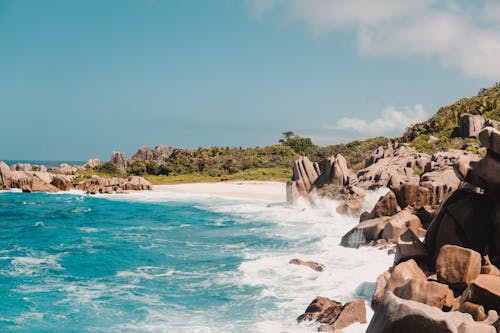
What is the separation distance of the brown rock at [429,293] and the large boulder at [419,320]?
3323 mm

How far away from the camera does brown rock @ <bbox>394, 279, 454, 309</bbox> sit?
1241 cm

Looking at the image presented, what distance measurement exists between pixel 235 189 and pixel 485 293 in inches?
2538

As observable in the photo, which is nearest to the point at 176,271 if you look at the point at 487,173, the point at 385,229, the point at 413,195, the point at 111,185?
the point at 385,229

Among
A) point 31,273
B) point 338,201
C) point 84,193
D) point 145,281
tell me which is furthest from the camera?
point 84,193

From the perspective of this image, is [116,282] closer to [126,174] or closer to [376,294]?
[376,294]

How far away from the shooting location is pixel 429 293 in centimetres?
1246

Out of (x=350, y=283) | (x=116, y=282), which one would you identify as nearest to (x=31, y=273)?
(x=116, y=282)

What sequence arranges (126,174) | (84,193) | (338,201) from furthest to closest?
(126,174) < (84,193) < (338,201)

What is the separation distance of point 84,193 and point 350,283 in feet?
208

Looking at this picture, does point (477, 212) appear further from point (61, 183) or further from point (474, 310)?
point (61, 183)

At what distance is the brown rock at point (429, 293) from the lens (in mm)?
12414

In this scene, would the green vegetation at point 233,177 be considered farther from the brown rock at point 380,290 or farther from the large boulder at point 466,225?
the brown rock at point 380,290

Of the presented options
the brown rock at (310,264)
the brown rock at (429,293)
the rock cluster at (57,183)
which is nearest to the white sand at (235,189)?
the rock cluster at (57,183)

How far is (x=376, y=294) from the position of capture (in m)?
15.9
